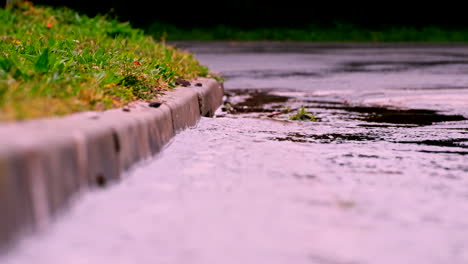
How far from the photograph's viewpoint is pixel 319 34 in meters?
22.5

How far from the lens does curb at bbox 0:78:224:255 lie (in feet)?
7.59

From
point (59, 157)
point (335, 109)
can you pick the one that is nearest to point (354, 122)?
point (335, 109)

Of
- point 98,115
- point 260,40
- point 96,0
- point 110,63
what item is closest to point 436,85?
point 110,63

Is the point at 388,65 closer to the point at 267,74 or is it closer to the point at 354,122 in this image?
the point at 267,74

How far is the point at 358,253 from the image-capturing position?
2379mm

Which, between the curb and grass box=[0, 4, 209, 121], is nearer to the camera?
the curb

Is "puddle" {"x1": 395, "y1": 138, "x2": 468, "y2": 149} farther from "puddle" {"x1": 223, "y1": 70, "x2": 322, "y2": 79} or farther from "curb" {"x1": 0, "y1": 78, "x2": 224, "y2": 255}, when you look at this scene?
"puddle" {"x1": 223, "y1": 70, "x2": 322, "y2": 79}

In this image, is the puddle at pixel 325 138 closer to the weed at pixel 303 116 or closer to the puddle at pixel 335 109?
the puddle at pixel 335 109

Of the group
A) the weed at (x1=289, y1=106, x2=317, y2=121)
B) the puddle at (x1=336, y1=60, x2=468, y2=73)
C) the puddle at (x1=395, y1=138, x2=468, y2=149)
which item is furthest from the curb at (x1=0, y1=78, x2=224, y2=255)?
the puddle at (x1=336, y1=60, x2=468, y2=73)

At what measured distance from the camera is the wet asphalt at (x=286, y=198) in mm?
2391

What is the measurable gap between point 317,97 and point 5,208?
19.8 feet

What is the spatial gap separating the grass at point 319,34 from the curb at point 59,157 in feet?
57.5

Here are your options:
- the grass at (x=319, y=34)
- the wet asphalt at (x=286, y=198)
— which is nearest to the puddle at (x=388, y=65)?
the wet asphalt at (x=286, y=198)

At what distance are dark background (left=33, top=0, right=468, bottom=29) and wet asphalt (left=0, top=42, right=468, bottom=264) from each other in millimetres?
18978
